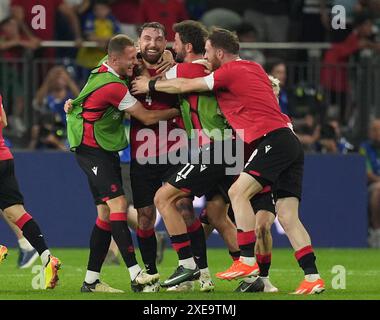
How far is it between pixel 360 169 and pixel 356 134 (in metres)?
1.25

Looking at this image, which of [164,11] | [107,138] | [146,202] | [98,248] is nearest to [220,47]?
[107,138]

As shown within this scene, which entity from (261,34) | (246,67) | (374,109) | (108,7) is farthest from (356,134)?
(246,67)

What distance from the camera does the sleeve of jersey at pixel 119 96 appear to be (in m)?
12.4

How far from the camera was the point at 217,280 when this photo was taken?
14.2m

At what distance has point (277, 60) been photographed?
67.1 feet

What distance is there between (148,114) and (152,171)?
62cm

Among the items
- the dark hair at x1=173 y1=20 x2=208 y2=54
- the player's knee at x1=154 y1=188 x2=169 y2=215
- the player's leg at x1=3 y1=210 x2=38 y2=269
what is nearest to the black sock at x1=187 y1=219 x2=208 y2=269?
the player's knee at x1=154 y1=188 x2=169 y2=215

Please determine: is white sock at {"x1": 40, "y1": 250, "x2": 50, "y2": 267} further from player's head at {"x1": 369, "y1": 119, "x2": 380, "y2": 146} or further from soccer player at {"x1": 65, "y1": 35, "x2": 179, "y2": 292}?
player's head at {"x1": 369, "y1": 119, "x2": 380, "y2": 146}

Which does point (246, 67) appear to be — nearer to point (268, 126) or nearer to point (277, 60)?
point (268, 126)

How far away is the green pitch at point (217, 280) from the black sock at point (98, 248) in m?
0.29

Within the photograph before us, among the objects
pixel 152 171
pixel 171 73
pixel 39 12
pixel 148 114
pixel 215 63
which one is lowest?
pixel 152 171

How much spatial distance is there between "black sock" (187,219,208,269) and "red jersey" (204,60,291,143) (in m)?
1.14

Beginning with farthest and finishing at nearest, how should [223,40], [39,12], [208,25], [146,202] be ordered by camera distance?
[208,25] → [39,12] → [146,202] → [223,40]

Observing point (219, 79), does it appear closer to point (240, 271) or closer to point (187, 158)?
point (187, 158)
